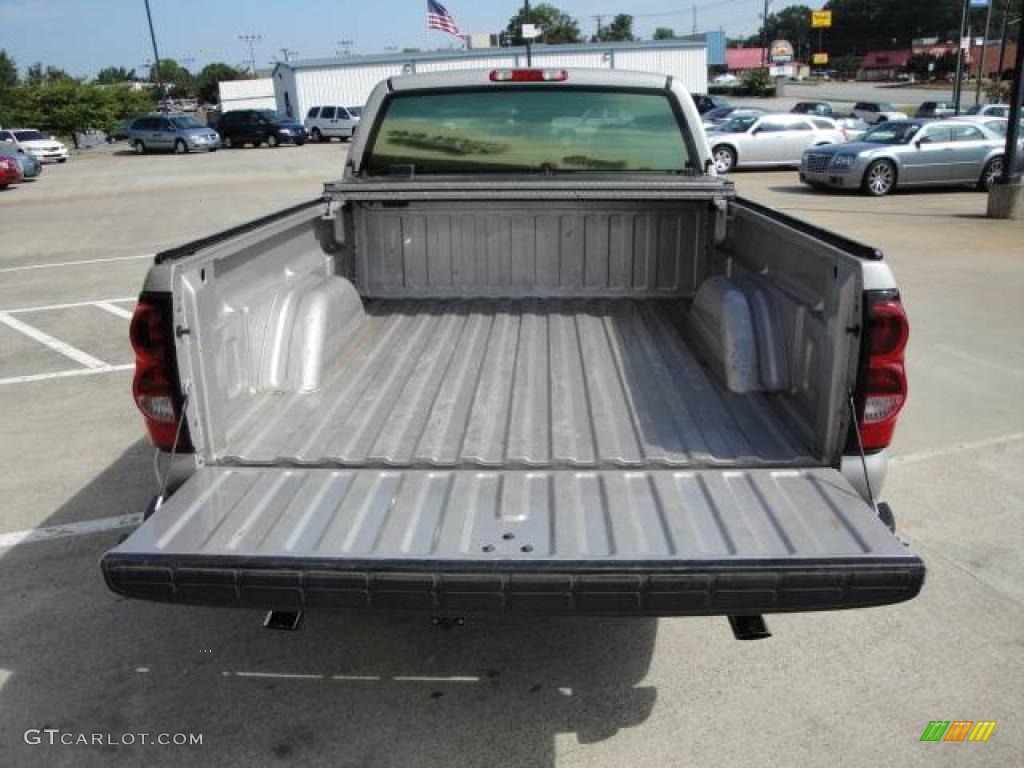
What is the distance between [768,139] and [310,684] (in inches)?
872

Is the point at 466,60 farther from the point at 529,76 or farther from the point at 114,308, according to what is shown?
the point at 529,76

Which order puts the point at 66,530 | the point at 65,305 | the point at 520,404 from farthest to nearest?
the point at 65,305 → the point at 66,530 → the point at 520,404

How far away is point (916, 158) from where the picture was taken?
17.7 m

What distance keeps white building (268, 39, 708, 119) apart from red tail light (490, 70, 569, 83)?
44.2 m

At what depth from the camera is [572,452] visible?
2967 millimetres

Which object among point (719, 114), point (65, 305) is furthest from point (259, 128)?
point (65, 305)

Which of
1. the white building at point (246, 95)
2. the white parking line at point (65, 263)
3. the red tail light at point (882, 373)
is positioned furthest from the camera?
the white building at point (246, 95)

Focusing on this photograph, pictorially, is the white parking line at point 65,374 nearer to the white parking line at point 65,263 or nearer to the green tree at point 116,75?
the white parking line at point 65,263

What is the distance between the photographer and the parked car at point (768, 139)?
22.5 metres

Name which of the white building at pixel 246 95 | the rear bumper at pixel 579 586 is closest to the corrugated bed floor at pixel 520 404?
the rear bumper at pixel 579 586

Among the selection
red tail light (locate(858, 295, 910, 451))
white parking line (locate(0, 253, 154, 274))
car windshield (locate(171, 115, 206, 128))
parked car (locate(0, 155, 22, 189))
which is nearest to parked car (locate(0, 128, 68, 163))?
car windshield (locate(171, 115, 206, 128))

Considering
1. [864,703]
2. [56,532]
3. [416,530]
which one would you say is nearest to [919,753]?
[864,703]

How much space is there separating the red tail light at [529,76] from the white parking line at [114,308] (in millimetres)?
5838

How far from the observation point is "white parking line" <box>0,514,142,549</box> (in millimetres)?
4219
